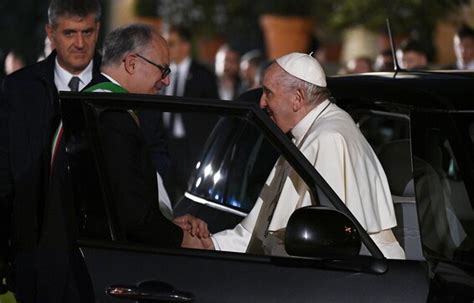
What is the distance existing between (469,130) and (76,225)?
1347 millimetres

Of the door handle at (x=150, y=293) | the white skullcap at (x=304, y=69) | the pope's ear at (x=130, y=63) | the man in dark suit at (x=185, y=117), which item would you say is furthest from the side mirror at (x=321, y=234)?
the man in dark suit at (x=185, y=117)

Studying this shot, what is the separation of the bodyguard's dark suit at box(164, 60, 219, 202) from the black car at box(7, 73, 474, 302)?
17.8ft

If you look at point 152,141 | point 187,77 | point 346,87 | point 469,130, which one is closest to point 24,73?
point 152,141

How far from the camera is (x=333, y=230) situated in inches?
167

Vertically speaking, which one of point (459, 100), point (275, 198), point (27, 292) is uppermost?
point (459, 100)

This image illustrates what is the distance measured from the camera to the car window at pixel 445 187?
478 cm

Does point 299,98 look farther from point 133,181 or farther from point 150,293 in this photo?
point 150,293

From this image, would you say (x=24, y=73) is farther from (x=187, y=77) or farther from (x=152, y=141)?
(x=187, y=77)

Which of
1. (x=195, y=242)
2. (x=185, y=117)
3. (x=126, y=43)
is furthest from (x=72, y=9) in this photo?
(x=185, y=117)

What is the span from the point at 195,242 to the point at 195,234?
0.19 feet

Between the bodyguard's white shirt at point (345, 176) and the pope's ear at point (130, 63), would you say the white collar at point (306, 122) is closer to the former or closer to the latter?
the bodyguard's white shirt at point (345, 176)

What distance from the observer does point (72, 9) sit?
6812mm

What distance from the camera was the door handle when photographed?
14.4ft

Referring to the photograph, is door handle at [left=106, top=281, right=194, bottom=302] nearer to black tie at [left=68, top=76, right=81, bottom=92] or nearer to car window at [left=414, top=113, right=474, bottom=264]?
car window at [left=414, top=113, right=474, bottom=264]
